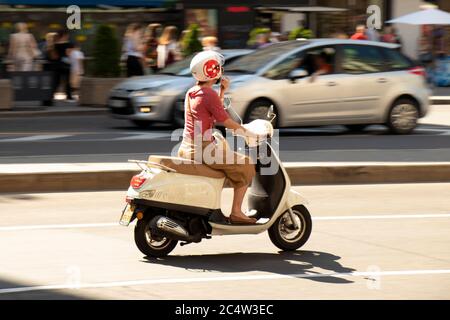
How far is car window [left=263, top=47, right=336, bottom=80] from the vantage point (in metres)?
18.1

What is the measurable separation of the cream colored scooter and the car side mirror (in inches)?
355

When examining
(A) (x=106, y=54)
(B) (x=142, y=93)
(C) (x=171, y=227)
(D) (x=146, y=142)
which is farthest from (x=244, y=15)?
(C) (x=171, y=227)

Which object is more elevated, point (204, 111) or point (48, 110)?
point (204, 111)

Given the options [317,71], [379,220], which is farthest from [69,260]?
[317,71]

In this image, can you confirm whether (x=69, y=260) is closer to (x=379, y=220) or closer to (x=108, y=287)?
(x=108, y=287)

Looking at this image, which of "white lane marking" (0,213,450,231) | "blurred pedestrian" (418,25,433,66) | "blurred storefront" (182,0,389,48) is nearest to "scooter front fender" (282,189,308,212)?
"white lane marking" (0,213,450,231)

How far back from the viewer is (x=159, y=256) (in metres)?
8.80

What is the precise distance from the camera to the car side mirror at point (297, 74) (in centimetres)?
1800

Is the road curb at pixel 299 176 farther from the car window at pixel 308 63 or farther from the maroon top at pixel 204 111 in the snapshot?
the car window at pixel 308 63

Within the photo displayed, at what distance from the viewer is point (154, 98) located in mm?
19078

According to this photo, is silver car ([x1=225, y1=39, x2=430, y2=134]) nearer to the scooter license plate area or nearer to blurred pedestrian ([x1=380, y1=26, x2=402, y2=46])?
the scooter license plate area

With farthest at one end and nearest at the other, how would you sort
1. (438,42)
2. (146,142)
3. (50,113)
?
(438,42), (50,113), (146,142)

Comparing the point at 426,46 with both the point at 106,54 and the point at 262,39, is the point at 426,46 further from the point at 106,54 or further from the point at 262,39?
the point at 106,54

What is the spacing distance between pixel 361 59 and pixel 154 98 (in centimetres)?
346
